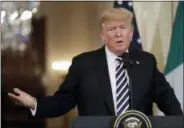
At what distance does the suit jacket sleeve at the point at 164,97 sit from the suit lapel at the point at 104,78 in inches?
8.3

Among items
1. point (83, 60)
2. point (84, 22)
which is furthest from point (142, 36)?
point (83, 60)

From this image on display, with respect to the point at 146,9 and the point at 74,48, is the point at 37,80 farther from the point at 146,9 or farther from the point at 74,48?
the point at 146,9

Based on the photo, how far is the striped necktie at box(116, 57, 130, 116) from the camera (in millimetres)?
1793

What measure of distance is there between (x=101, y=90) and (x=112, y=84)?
0.18ft

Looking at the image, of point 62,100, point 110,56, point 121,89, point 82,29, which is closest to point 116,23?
point 110,56

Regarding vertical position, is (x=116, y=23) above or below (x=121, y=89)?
above

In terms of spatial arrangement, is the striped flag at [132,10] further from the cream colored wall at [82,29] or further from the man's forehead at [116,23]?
the man's forehead at [116,23]

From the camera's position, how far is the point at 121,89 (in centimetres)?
181

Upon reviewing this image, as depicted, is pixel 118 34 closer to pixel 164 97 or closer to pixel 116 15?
pixel 116 15

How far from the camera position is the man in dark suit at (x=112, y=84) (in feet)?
6.08

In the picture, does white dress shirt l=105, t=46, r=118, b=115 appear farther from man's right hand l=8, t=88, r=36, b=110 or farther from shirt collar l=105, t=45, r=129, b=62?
man's right hand l=8, t=88, r=36, b=110

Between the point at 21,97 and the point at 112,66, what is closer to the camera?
the point at 21,97

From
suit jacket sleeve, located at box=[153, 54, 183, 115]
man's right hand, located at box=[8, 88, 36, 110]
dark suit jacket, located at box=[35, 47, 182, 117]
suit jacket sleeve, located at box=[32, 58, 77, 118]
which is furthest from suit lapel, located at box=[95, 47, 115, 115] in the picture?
man's right hand, located at box=[8, 88, 36, 110]

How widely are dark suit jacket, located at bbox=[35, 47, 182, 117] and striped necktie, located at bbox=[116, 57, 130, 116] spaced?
0.13 feet
